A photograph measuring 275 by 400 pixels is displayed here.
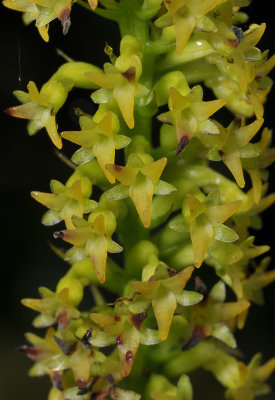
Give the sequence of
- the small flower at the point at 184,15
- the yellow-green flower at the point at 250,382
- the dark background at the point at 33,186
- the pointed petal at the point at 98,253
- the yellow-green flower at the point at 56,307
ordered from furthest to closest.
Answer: the dark background at the point at 33,186
the yellow-green flower at the point at 250,382
the yellow-green flower at the point at 56,307
the pointed petal at the point at 98,253
the small flower at the point at 184,15

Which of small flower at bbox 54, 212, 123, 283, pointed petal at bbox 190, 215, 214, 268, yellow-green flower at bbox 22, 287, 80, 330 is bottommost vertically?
yellow-green flower at bbox 22, 287, 80, 330

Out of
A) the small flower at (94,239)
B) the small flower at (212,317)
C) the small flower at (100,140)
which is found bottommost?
the small flower at (212,317)

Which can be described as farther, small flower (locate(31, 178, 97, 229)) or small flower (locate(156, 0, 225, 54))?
small flower (locate(31, 178, 97, 229))

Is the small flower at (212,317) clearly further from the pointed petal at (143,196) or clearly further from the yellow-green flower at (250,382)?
the pointed petal at (143,196)

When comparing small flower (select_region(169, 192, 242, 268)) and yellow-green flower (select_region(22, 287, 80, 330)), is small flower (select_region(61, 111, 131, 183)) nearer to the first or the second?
small flower (select_region(169, 192, 242, 268))

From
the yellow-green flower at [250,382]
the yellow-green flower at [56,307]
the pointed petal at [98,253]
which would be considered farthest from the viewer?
the yellow-green flower at [250,382]

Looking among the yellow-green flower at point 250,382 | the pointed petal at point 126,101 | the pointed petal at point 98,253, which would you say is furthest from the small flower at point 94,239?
the yellow-green flower at point 250,382

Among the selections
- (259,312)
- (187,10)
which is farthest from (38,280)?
(187,10)

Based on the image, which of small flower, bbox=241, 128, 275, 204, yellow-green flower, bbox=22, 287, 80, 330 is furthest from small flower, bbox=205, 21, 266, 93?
yellow-green flower, bbox=22, 287, 80, 330

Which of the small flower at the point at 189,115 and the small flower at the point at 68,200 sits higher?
the small flower at the point at 189,115
